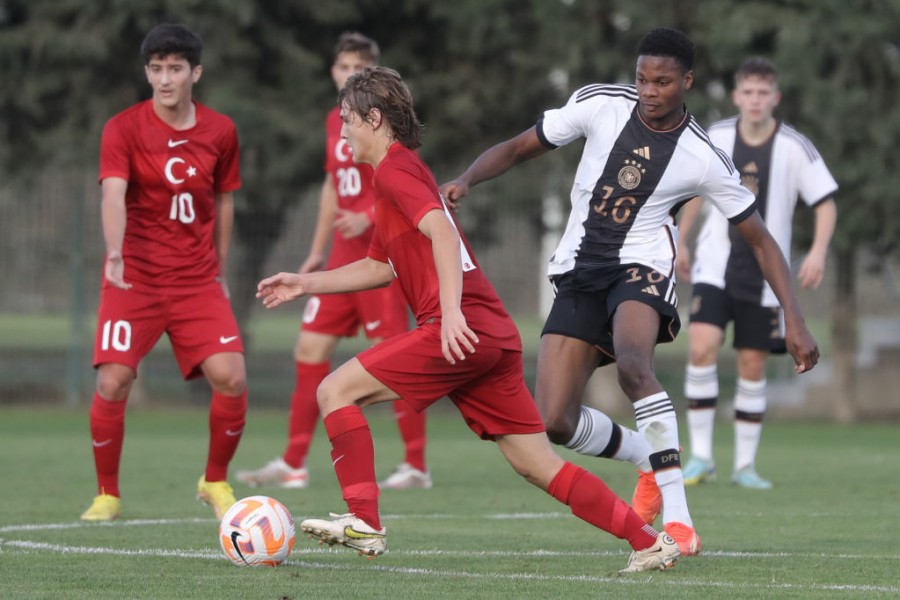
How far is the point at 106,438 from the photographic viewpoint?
7.91 metres

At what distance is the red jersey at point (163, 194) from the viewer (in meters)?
7.89

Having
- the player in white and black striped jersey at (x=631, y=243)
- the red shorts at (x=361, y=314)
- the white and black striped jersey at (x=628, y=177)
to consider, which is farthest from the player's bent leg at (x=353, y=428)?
the red shorts at (x=361, y=314)

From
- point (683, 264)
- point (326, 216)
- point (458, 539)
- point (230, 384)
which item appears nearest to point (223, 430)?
point (230, 384)

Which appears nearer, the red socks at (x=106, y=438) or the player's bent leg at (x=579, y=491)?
the player's bent leg at (x=579, y=491)

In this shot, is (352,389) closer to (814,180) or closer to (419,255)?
(419,255)

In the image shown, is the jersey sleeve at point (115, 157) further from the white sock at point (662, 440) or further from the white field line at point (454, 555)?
the white sock at point (662, 440)

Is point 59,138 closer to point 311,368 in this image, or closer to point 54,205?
point 54,205

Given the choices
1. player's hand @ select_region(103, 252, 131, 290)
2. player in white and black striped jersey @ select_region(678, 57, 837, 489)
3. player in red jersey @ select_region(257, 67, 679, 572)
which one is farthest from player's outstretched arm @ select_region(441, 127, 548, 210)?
player in white and black striped jersey @ select_region(678, 57, 837, 489)

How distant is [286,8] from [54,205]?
3.67 meters

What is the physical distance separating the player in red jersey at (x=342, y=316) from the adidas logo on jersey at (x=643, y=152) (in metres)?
3.17

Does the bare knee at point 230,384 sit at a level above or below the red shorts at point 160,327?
below

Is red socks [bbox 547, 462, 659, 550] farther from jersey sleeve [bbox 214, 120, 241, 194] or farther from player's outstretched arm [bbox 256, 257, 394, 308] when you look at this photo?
jersey sleeve [bbox 214, 120, 241, 194]

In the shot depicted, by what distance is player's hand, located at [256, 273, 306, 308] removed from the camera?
19.2 ft

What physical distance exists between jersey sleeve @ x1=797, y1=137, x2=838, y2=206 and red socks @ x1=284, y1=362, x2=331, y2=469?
10.9 ft
